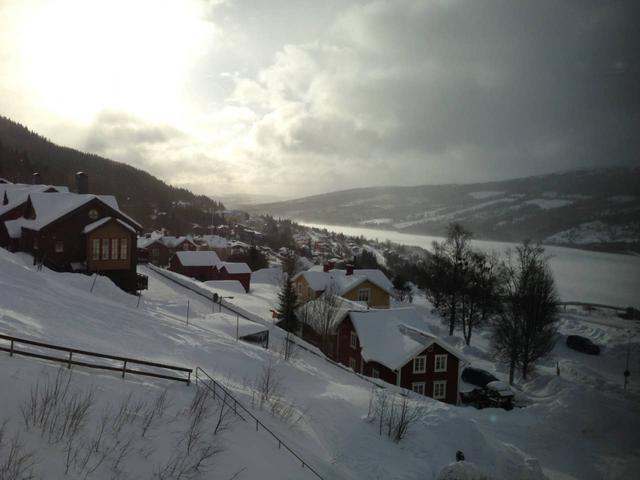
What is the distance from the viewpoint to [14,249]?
2878cm

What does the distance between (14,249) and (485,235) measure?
3361 cm

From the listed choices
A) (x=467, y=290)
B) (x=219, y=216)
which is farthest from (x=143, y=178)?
(x=467, y=290)

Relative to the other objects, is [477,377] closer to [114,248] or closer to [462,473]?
[462,473]

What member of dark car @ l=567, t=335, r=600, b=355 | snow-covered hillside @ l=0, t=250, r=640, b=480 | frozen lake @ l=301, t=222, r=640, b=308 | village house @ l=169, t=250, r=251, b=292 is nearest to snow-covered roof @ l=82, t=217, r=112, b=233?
snow-covered hillside @ l=0, t=250, r=640, b=480

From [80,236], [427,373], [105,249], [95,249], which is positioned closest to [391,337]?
[427,373]

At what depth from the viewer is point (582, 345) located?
3066 centimetres

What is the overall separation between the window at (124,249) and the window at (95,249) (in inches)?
→ 55.8

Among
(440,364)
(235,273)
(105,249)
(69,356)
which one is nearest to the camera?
(69,356)

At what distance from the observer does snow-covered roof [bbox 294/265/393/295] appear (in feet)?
131

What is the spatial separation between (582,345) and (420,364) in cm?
1580

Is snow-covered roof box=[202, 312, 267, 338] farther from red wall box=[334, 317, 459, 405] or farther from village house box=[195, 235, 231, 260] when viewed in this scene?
village house box=[195, 235, 231, 260]

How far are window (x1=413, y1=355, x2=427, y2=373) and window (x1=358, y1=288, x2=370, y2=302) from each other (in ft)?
54.6

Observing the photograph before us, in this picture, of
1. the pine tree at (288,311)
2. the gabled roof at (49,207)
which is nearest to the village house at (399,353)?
the pine tree at (288,311)

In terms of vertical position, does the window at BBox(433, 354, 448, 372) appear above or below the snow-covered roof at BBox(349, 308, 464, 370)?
below
